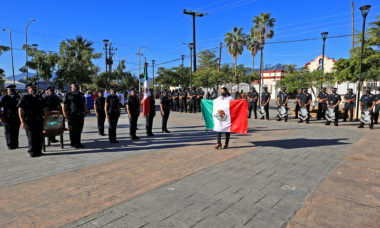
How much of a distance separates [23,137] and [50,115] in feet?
10.2

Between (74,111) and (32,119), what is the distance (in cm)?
115

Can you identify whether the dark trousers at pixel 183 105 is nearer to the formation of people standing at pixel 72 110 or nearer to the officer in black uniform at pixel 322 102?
the officer in black uniform at pixel 322 102

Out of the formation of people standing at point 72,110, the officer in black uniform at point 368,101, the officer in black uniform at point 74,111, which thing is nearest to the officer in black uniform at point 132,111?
the formation of people standing at point 72,110

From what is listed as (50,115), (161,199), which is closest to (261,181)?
(161,199)

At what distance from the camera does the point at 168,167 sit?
5441 mm

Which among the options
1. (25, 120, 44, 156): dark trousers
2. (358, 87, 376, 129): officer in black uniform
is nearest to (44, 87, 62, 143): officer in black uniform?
(25, 120, 44, 156): dark trousers

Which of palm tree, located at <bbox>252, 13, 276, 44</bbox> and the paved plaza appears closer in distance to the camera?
the paved plaza

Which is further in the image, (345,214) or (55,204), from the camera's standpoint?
(55,204)

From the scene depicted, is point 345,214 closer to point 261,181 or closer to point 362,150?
point 261,181

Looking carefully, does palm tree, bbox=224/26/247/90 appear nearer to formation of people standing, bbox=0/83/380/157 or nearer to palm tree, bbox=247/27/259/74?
palm tree, bbox=247/27/259/74

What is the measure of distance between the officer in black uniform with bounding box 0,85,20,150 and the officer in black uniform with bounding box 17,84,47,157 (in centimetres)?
134

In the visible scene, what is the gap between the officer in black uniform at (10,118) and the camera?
7.30m

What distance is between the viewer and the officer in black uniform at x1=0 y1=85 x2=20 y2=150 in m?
7.30

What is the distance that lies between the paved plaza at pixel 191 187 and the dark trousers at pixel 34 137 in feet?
0.94
